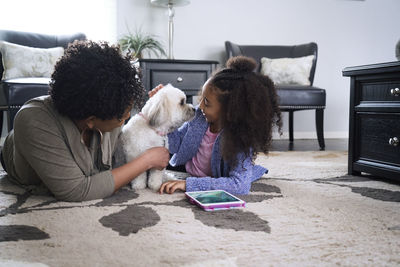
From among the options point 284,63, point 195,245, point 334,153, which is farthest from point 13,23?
point 195,245

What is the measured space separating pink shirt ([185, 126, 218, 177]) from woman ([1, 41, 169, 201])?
1.53 feet

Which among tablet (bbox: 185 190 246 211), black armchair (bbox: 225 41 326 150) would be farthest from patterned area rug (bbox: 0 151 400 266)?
black armchair (bbox: 225 41 326 150)

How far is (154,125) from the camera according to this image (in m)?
1.52

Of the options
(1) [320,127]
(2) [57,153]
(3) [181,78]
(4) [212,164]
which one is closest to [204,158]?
(4) [212,164]

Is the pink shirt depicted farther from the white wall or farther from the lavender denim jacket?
the white wall

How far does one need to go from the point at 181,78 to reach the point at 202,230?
226 centimetres

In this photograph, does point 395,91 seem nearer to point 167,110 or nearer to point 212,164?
point 212,164

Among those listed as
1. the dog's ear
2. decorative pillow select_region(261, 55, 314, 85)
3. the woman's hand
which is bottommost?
the woman's hand

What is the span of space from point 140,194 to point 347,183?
1.01 m

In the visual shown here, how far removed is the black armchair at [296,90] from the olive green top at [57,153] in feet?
6.44

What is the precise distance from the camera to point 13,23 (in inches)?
142

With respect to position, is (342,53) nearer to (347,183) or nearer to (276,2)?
(276,2)

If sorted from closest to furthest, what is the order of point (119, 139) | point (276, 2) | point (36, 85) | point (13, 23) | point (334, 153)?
1. point (119, 139)
2. point (36, 85)
3. point (334, 153)
4. point (13, 23)
5. point (276, 2)

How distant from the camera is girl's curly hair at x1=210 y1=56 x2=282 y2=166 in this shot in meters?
1.47
